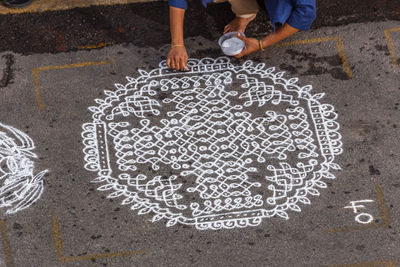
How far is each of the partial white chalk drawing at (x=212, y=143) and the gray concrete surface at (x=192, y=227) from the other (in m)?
0.07

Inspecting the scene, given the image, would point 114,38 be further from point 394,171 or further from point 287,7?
point 394,171

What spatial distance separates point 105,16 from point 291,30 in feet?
4.95

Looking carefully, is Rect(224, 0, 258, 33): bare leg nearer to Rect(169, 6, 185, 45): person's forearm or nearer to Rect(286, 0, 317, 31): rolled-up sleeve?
Rect(286, 0, 317, 31): rolled-up sleeve

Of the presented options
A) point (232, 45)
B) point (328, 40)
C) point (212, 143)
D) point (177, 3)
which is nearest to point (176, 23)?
point (177, 3)

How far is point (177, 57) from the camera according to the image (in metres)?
3.77

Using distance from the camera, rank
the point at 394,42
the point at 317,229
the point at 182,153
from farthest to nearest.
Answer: the point at 394,42 → the point at 182,153 → the point at 317,229

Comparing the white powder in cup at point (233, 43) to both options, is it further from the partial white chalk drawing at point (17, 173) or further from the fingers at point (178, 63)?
the partial white chalk drawing at point (17, 173)

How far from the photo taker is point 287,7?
358 centimetres

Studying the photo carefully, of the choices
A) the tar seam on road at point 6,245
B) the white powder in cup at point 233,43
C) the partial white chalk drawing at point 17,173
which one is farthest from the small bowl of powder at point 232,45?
the tar seam on road at point 6,245

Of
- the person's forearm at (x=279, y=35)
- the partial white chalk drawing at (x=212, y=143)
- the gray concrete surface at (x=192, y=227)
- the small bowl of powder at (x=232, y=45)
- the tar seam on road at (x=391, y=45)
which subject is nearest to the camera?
the gray concrete surface at (x=192, y=227)

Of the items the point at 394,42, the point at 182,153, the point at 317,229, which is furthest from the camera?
the point at 394,42

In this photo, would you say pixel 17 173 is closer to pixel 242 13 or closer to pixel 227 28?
pixel 227 28

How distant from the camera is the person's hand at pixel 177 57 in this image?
12.4ft

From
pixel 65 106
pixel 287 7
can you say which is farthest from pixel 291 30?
pixel 65 106
